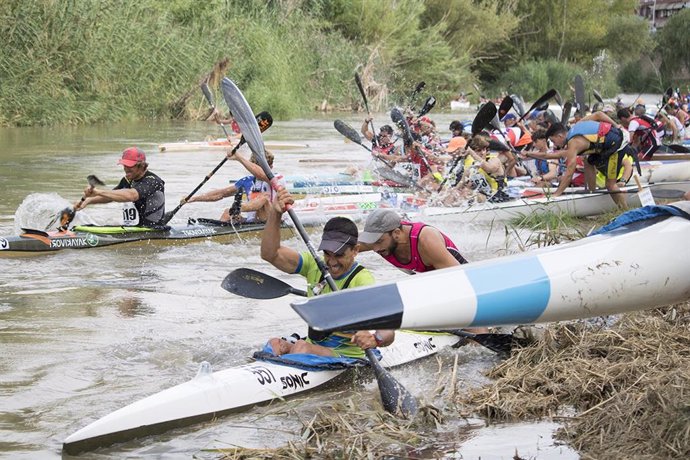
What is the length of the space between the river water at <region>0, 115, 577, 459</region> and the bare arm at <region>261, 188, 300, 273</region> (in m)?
0.79

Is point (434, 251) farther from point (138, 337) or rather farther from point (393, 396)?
point (138, 337)

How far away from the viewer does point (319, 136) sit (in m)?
26.5

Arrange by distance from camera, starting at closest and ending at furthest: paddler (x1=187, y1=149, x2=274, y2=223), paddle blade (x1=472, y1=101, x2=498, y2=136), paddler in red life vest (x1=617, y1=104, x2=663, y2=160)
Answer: paddle blade (x1=472, y1=101, x2=498, y2=136)
paddler (x1=187, y1=149, x2=274, y2=223)
paddler in red life vest (x1=617, y1=104, x2=663, y2=160)

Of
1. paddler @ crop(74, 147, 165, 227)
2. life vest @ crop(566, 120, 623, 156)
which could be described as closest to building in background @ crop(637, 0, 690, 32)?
life vest @ crop(566, 120, 623, 156)

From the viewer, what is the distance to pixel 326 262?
5.86 meters

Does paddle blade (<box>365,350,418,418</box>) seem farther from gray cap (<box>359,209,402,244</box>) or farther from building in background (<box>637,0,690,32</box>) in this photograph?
building in background (<box>637,0,690,32</box>)

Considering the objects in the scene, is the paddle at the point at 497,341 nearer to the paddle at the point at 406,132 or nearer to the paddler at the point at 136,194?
the paddler at the point at 136,194

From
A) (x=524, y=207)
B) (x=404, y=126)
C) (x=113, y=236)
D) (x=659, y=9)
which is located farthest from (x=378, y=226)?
(x=659, y=9)

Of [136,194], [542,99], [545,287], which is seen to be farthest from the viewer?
[542,99]

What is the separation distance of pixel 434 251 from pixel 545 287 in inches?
88.6

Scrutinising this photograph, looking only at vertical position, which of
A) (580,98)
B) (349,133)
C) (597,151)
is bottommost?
(580,98)

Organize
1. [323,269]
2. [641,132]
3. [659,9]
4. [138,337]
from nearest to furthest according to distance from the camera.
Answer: [323,269] < [138,337] < [641,132] < [659,9]

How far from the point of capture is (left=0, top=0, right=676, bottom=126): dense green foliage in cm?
2392

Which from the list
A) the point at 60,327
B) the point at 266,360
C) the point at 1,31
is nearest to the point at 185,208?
the point at 60,327
